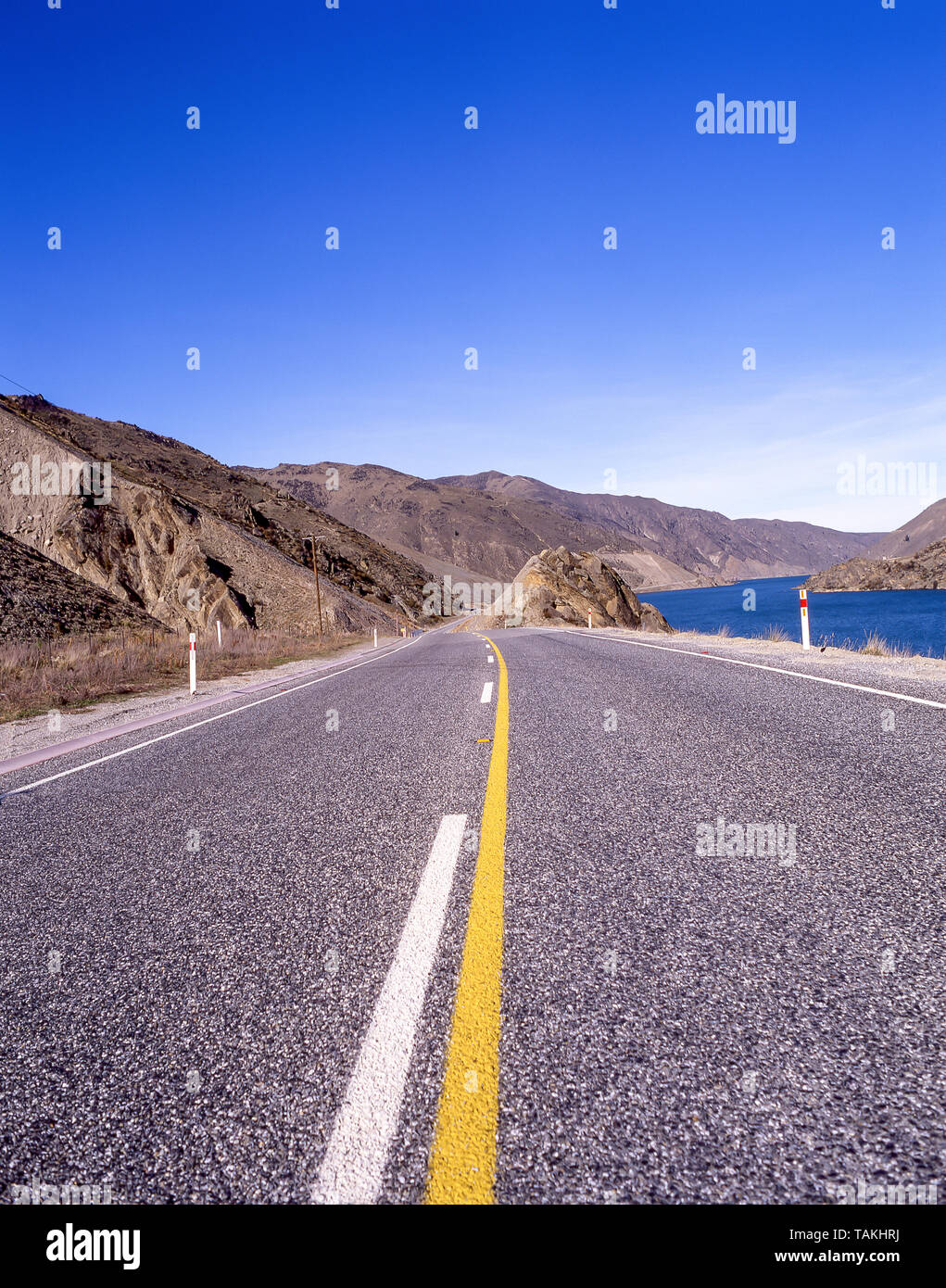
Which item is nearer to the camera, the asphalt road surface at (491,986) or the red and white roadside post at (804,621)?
the asphalt road surface at (491,986)

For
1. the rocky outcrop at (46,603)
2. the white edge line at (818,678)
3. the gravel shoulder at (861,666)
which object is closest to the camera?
the white edge line at (818,678)

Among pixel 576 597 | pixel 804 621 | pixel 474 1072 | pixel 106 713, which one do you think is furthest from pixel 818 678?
pixel 576 597

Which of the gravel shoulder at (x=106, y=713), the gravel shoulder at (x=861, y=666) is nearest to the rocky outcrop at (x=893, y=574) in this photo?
the gravel shoulder at (x=861, y=666)

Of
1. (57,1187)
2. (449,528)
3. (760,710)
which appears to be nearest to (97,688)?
(760,710)

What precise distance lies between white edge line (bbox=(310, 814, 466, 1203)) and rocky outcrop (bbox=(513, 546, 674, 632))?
5029cm

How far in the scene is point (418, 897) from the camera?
286 centimetres

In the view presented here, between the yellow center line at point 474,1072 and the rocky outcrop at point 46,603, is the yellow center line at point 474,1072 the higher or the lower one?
the lower one

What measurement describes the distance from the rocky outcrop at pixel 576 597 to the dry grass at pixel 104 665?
31180mm

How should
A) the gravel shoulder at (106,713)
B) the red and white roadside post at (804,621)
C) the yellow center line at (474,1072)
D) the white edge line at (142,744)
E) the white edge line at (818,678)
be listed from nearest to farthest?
the yellow center line at (474,1072), the white edge line at (142,744), the white edge line at (818,678), the gravel shoulder at (106,713), the red and white roadside post at (804,621)

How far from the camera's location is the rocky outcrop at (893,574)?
4567 inches

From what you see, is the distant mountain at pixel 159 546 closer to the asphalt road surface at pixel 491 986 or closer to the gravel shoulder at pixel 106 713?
the gravel shoulder at pixel 106 713

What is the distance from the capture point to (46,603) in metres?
23.5
